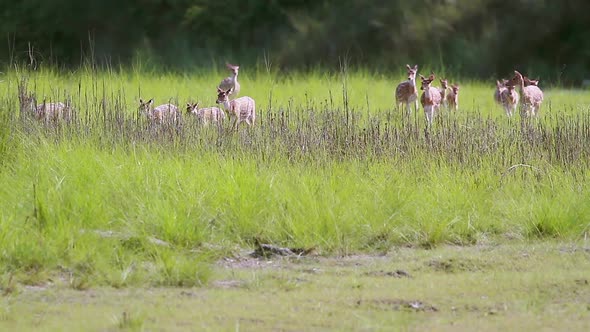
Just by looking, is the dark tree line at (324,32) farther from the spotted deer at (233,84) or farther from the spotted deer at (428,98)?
the spotted deer at (428,98)

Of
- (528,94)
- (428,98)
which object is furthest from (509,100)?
(428,98)

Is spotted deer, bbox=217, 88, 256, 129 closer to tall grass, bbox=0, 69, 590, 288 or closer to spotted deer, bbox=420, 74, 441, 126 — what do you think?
tall grass, bbox=0, 69, 590, 288

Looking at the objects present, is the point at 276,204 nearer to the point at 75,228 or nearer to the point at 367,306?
the point at 75,228

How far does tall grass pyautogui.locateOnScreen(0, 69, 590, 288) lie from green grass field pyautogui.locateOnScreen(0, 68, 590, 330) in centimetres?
1

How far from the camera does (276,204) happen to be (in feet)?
24.3

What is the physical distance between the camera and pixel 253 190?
24.6 feet

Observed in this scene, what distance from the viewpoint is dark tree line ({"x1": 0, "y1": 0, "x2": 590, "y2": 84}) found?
19750 millimetres

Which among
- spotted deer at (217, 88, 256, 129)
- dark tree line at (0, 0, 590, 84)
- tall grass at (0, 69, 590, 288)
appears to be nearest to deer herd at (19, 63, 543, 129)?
spotted deer at (217, 88, 256, 129)

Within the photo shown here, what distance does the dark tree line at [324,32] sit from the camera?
778 inches

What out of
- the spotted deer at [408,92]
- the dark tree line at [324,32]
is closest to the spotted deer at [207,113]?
the spotted deer at [408,92]

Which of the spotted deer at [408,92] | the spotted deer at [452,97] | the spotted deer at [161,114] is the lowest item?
the spotted deer at [452,97]

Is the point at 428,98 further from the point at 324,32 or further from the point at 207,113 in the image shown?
the point at 324,32

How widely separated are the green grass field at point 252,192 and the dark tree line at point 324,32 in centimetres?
730

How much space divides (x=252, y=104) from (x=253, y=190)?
13.8ft
